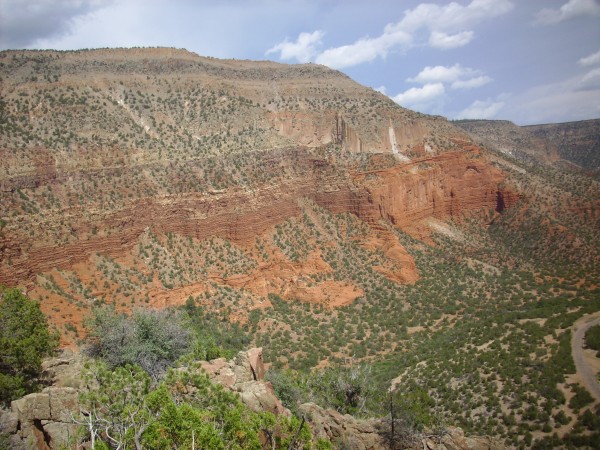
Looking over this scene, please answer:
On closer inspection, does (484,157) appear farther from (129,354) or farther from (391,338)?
(129,354)

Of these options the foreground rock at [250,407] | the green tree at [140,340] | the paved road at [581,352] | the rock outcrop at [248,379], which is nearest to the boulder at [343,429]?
the foreground rock at [250,407]

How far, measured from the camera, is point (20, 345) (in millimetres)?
21359

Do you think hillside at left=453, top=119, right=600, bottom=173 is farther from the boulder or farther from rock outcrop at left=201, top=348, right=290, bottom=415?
rock outcrop at left=201, top=348, right=290, bottom=415

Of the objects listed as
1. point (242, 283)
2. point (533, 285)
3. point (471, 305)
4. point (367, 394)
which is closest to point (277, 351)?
point (242, 283)

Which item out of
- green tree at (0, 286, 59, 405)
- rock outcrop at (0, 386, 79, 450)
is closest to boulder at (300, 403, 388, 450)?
rock outcrop at (0, 386, 79, 450)

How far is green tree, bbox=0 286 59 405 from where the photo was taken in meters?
20.0

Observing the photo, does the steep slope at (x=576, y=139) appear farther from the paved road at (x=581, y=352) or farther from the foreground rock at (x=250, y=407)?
Answer: the foreground rock at (x=250, y=407)

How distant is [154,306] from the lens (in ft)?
128

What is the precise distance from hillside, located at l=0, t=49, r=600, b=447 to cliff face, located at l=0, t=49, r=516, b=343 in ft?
0.69

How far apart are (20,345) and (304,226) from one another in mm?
35540

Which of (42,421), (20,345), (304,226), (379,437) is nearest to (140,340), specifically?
(20,345)

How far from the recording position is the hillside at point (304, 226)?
110 ft

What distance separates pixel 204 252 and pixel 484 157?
4511cm

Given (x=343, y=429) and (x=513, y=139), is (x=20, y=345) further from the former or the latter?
(x=513, y=139)
